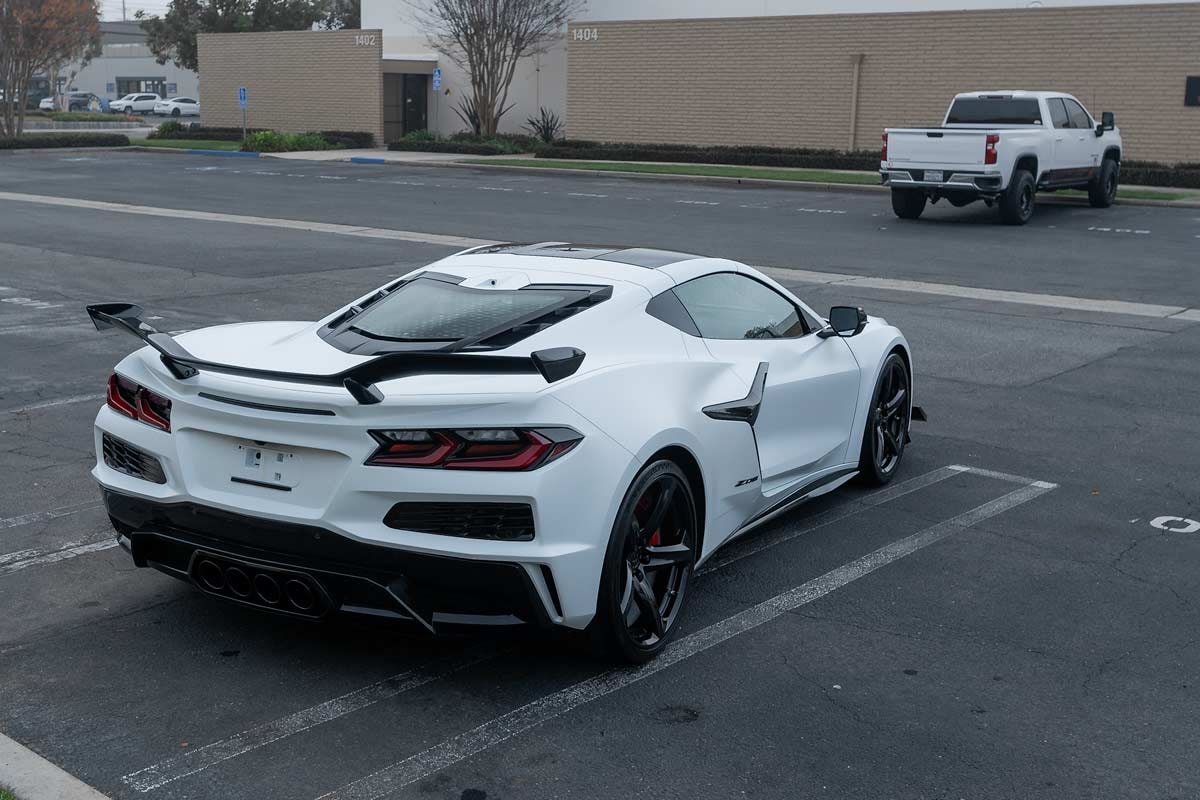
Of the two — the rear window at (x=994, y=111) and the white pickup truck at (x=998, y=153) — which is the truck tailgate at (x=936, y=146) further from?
the rear window at (x=994, y=111)

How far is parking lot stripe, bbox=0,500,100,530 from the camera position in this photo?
6422 mm

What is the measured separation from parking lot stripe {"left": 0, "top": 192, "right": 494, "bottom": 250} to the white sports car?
1259 cm

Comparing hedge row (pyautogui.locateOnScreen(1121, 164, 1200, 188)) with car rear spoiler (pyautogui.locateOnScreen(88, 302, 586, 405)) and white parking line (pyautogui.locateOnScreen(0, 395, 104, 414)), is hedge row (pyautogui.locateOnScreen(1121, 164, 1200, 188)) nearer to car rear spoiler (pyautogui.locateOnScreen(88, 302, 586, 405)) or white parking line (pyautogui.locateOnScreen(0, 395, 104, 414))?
white parking line (pyautogui.locateOnScreen(0, 395, 104, 414))

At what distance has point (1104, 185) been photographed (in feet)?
81.6

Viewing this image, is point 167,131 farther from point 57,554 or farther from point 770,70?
point 57,554

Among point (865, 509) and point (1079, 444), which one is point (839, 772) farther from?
point (1079, 444)

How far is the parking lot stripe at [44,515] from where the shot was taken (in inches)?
253

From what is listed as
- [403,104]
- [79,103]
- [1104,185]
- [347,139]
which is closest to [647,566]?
[1104,185]

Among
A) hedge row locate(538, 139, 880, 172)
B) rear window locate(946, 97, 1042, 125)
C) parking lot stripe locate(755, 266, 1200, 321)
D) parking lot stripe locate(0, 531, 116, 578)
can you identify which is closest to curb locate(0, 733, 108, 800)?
parking lot stripe locate(0, 531, 116, 578)

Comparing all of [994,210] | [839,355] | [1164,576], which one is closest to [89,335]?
[839,355]

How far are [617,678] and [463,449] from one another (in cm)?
110

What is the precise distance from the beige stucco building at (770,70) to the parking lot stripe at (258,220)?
19279mm

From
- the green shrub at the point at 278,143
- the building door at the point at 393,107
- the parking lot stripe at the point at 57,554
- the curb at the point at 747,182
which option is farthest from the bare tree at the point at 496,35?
the parking lot stripe at the point at 57,554

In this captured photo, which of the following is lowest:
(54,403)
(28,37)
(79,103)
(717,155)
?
(54,403)
